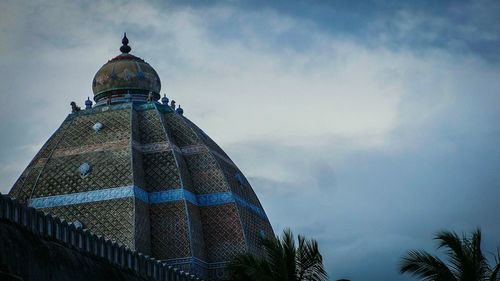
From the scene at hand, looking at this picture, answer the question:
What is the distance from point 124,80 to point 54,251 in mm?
23957

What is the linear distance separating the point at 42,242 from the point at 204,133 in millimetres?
23833

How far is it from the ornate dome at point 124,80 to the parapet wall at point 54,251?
61.3 feet

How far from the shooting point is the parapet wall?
27828mm

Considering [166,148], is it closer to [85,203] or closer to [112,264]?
[85,203]

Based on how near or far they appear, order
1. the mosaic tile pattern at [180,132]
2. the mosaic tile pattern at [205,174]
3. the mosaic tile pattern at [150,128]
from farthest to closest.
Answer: the mosaic tile pattern at [180,132] < the mosaic tile pattern at [150,128] < the mosaic tile pattern at [205,174]

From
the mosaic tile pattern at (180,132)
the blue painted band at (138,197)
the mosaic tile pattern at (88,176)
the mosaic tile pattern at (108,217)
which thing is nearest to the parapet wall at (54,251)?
the mosaic tile pattern at (108,217)

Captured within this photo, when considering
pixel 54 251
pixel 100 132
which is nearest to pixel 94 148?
pixel 100 132

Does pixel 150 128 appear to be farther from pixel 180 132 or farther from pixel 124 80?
pixel 124 80

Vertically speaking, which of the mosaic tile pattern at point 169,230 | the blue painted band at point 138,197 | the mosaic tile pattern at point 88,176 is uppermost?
the mosaic tile pattern at point 88,176

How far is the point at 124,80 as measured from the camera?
53.2 meters

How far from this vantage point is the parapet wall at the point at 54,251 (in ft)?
91.3

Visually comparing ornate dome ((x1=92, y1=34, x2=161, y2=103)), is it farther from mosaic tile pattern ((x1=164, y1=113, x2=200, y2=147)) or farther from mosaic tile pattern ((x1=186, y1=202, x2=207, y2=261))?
mosaic tile pattern ((x1=186, y1=202, x2=207, y2=261))

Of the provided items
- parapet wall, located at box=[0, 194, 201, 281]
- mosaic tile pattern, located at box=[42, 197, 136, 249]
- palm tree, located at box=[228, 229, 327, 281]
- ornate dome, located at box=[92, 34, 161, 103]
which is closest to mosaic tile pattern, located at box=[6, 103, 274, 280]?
Answer: mosaic tile pattern, located at box=[42, 197, 136, 249]

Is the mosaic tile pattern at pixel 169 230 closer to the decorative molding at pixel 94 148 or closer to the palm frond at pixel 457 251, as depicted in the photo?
the decorative molding at pixel 94 148
